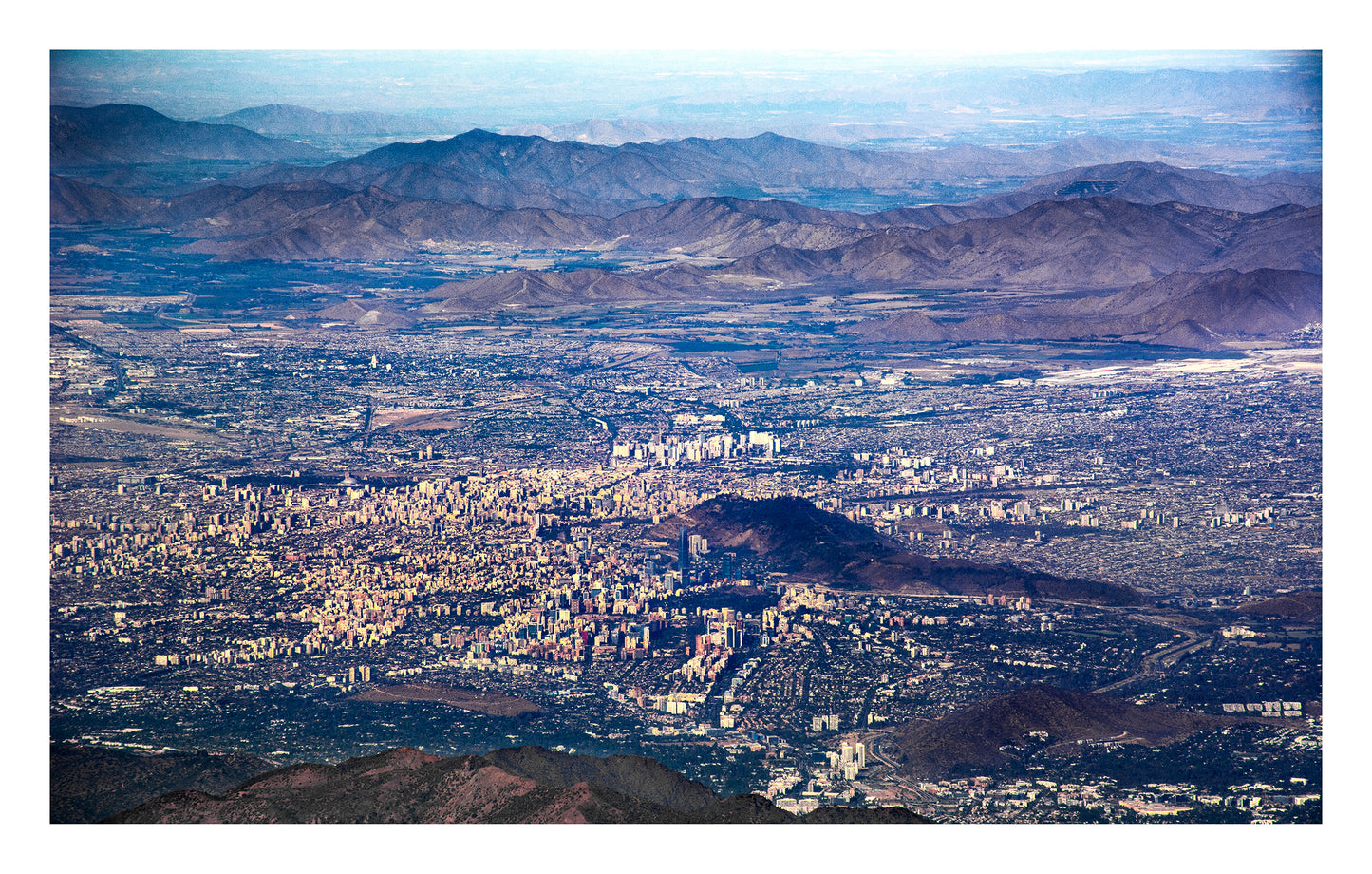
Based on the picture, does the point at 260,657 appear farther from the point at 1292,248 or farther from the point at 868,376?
the point at 1292,248

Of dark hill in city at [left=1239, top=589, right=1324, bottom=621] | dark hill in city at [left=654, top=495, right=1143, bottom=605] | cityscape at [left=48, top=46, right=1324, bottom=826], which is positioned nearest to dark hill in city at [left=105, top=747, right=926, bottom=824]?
cityscape at [left=48, top=46, right=1324, bottom=826]

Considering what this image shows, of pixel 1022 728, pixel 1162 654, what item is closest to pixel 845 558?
pixel 1162 654

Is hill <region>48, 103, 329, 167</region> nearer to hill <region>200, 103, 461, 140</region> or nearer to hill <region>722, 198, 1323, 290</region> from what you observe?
hill <region>200, 103, 461, 140</region>

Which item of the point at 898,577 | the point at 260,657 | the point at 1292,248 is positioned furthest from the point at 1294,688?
the point at 1292,248

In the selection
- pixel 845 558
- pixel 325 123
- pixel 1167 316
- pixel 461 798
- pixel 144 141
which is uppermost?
pixel 325 123

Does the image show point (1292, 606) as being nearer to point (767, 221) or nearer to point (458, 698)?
point (458, 698)
